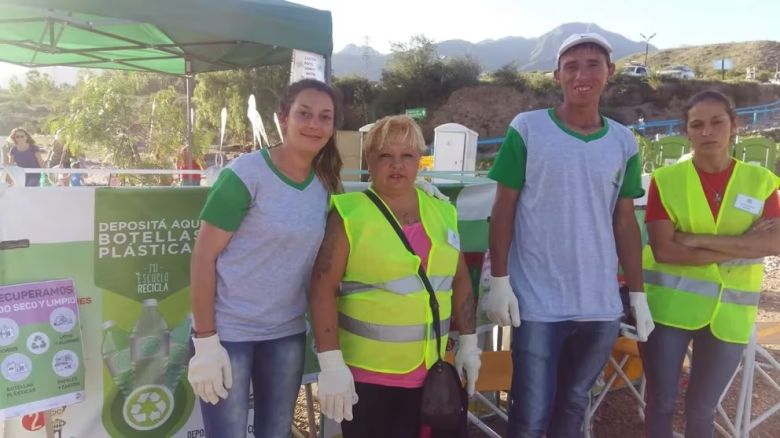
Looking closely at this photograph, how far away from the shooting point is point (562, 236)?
6.88ft

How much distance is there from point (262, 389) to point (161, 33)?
16.8ft

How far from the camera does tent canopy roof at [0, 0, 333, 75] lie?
3.20m

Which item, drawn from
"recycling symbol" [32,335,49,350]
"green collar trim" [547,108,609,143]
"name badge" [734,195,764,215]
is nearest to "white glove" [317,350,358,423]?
"recycling symbol" [32,335,49,350]

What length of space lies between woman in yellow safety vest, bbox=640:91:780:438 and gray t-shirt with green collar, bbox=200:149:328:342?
5.18 ft

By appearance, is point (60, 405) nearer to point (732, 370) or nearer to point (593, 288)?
point (593, 288)

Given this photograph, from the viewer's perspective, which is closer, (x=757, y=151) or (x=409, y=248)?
(x=409, y=248)

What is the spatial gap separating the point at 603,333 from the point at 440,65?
40.1 metres

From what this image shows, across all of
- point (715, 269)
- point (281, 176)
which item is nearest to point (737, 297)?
point (715, 269)

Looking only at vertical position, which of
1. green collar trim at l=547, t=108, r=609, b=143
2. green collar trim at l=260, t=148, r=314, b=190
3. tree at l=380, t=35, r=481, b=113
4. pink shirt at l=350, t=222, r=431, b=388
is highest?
tree at l=380, t=35, r=481, b=113

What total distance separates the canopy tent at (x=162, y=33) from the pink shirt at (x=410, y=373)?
7.27ft

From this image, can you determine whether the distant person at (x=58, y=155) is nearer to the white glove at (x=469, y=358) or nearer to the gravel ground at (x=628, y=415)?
the gravel ground at (x=628, y=415)

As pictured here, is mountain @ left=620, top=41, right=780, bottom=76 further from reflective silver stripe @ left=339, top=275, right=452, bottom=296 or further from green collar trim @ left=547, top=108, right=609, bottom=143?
reflective silver stripe @ left=339, top=275, right=452, bottom=296

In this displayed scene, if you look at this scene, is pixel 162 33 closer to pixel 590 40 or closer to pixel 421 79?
pixel 590 40

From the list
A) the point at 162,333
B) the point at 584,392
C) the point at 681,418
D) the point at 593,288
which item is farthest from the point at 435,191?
the point at 681,418
